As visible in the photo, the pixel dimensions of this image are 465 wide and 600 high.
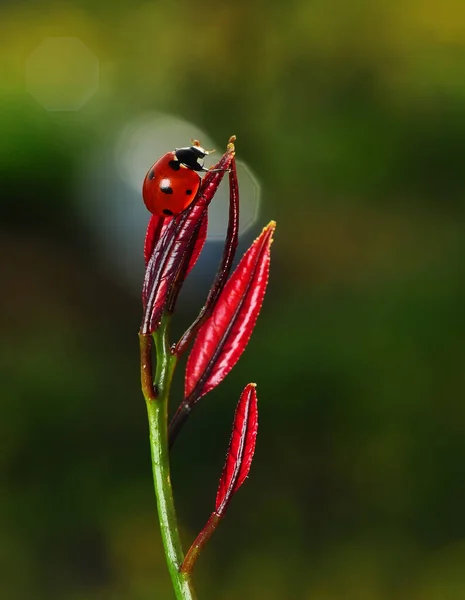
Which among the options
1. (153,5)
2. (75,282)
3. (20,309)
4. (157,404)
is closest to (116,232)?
(75,282)

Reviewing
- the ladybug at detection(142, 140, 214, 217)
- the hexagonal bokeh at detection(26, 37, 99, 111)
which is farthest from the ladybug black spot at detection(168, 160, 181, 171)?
the hexagonal bokeh at detection(26, 37, 99, 111)

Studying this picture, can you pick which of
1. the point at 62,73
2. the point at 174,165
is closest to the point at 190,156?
the point at 174,165

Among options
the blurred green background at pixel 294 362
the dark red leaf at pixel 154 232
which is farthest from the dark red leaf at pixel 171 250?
the blurred green background at pixel 294 362

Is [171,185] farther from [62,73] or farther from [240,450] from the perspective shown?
[62,73]

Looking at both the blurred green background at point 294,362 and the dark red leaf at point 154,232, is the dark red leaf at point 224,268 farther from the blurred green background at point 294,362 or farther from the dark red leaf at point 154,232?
the blurred green background at point 294,362

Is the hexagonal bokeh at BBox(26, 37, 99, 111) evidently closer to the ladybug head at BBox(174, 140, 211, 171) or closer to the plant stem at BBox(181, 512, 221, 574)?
the ladybug head at BBox(174, 140, 211, 171)
